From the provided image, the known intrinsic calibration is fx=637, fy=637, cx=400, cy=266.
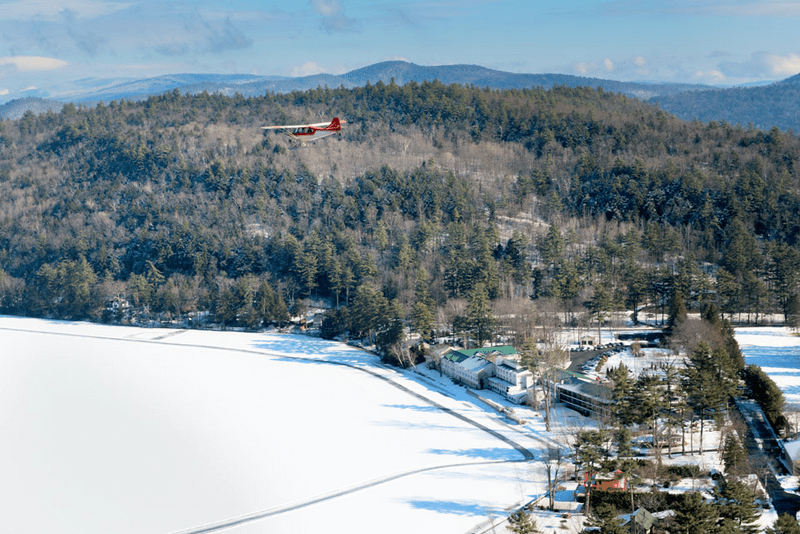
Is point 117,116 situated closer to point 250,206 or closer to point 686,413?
point 250,206

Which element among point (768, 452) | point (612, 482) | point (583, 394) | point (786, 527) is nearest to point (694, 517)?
point (786, 527)

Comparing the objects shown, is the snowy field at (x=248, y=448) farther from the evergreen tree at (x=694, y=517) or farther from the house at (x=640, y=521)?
the evergreen tree at (x=694, y=517)

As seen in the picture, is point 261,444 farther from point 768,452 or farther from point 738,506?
point 768,452

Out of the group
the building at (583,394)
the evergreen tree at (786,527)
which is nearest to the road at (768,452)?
the evergreen tree at (786,527)

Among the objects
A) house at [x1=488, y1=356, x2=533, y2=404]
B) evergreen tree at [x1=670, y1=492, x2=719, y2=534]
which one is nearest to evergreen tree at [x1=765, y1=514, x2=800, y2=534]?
evergreen tree at [x1=670, y1=492, x2=719, y2=534]

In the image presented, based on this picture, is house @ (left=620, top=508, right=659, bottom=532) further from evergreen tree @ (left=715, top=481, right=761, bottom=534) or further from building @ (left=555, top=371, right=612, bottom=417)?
building @ (left=555, top=371, right=612, bottom=417)

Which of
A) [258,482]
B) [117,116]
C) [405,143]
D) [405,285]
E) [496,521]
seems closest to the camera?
[496,521]

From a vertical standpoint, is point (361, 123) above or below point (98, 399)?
above

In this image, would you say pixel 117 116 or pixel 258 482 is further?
pixel 117 116

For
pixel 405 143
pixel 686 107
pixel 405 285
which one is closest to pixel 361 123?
pixel 405 143
